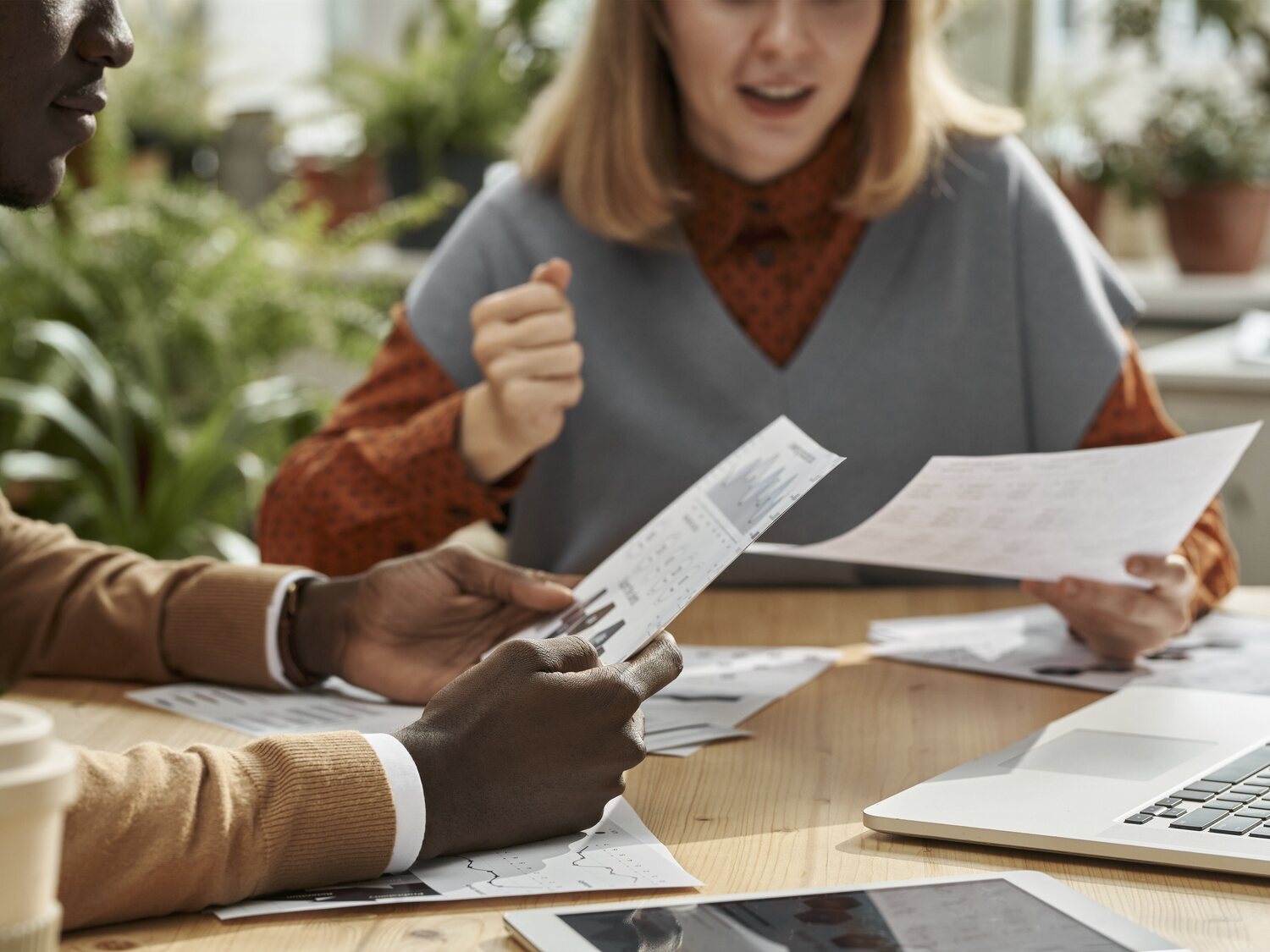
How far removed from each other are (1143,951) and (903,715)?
1.31 ft

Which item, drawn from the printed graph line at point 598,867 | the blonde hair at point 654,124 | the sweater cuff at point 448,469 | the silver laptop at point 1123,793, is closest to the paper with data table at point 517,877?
the printed graph line at point 598,867

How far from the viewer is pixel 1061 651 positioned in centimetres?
117

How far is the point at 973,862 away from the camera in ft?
2.46

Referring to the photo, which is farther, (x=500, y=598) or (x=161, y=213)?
(x=161, y=213)

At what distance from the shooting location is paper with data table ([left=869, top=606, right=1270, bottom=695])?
1.09 metres

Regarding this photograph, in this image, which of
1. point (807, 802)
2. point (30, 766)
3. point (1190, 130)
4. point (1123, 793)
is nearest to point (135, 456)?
point (1190, 130)

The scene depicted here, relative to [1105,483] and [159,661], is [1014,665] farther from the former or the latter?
[159,661]

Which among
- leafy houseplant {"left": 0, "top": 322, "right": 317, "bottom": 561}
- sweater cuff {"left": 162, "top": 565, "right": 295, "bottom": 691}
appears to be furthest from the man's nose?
leafy houseplant {"left": 0, "top": 322, "right": 317, "bottom": 561}

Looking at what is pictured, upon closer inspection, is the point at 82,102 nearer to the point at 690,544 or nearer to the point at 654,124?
the point at 690,544

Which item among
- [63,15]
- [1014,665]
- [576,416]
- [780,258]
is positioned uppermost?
[63,15]

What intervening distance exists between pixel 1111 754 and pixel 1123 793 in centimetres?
8

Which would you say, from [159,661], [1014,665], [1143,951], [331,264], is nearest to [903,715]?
[1014,665]

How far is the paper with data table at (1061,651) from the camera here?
3.58 feet

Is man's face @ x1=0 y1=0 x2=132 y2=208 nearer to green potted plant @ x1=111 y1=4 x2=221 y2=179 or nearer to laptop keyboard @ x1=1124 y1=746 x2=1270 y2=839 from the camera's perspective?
laptop keyboard @ x1=1124 y1=746 x2=1270 y2=839
